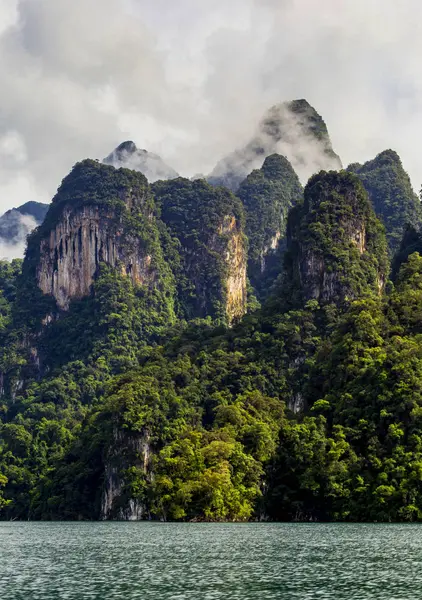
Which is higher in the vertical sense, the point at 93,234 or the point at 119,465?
the point at 93,234

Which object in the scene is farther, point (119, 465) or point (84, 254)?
point (84, 254)

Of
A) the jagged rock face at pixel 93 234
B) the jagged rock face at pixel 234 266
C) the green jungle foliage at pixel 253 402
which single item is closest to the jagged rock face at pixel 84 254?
the jagged rock face at pixel 93 234

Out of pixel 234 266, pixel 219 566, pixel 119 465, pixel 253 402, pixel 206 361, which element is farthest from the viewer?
pixel 234 266

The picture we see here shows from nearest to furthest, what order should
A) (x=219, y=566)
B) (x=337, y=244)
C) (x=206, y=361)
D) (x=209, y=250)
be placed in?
(x=219, y=566), (x=206, y=361), (x=337, y=244), (x=209, y=250)

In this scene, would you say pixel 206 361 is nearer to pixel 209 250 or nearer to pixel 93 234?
pixel 93 234

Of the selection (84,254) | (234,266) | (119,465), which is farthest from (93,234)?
(119,465)

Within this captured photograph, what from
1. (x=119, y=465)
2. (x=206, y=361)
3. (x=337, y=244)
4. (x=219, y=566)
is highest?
(x=337, y=244)

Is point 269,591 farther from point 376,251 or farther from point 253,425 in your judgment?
point 376,251

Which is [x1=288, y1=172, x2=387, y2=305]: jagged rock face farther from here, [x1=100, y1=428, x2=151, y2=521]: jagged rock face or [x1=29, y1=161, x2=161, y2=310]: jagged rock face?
[x1=29, y1=161, x2=161, y2=310]: jagged rock face
